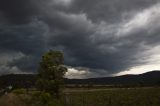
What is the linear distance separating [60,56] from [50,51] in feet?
9.27

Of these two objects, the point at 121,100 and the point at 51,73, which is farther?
the point at 51,73

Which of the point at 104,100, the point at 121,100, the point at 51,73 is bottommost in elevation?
the point at 121,100

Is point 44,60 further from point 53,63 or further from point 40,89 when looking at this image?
point 40,89

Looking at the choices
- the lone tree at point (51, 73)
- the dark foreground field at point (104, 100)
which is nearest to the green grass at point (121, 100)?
the dark foreground field at point (104, 100)

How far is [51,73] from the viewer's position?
71125 millimetres

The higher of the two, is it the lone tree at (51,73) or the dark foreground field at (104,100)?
the lone tree at (51,73)

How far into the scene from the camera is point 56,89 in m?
70.7

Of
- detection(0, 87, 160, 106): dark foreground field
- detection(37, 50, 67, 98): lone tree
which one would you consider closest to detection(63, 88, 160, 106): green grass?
detection(0, 87, 160, 106): dark foreground field

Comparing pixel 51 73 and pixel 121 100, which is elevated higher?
pixel 51 73

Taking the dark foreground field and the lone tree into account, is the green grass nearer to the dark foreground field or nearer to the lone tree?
the dark foreground field

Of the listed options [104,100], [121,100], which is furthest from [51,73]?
[121,100]

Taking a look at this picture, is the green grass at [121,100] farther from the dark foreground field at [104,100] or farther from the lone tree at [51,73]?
the lone tree at [51,73]

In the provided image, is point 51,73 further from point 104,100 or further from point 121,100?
point 121,100

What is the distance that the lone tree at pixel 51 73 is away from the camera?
229 ft
